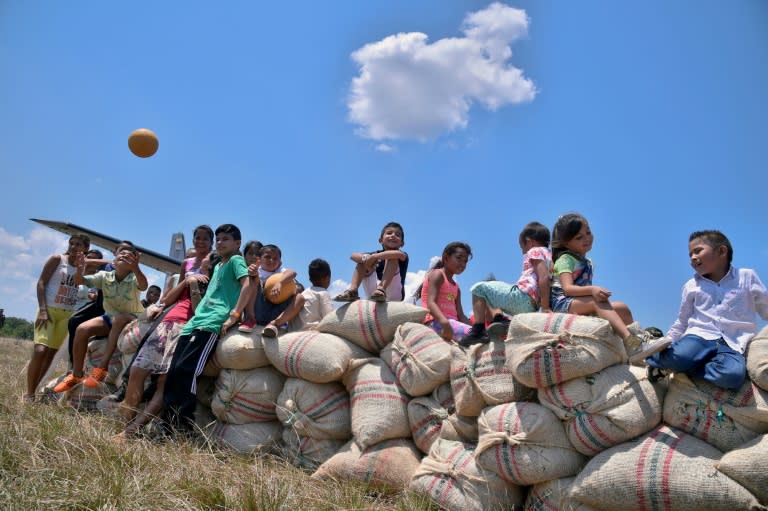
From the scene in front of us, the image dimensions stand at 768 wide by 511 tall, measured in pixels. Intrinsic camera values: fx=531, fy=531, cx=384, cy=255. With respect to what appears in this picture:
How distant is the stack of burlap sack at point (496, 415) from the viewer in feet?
7.48

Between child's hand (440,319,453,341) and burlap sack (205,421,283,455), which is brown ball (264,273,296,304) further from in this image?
child's hand (440,319,453,341)

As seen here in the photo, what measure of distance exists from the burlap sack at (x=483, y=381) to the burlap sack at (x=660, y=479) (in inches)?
20.0

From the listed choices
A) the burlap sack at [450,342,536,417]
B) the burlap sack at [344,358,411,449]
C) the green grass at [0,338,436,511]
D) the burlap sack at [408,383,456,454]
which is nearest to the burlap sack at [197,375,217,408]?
the green grass at [0,338,436,511]

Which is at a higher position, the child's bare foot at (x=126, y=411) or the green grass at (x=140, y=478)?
the child's bare foot at (x=126, y=411)

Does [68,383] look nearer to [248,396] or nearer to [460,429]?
[248,396]

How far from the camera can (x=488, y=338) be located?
9.95 ft

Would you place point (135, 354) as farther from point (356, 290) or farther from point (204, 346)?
point (356, 290)

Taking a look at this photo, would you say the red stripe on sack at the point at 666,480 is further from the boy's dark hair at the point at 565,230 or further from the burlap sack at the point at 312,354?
the burlap sack at the point at 312,354

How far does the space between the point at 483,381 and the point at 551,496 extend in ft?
2.06

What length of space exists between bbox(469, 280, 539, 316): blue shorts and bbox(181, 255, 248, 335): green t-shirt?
5.88 ft

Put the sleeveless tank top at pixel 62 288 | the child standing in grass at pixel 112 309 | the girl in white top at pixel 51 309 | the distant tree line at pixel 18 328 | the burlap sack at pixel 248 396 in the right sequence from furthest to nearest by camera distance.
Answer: the distant tree line at pixel 18 328
the sleeveless tank top at pixel 62 288
the girl in white top at pixel 51 309
the child standing in grass at pixel 112 309
the burlap sack at pixel 248 396

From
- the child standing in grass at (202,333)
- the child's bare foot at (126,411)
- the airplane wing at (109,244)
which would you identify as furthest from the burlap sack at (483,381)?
the airplane wing at (109,244)

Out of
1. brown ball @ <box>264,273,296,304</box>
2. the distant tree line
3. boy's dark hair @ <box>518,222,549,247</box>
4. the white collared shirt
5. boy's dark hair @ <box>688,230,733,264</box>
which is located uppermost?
boy's dark hair @ <box>518,222,549,247</box>

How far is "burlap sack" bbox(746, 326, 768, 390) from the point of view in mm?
2270
